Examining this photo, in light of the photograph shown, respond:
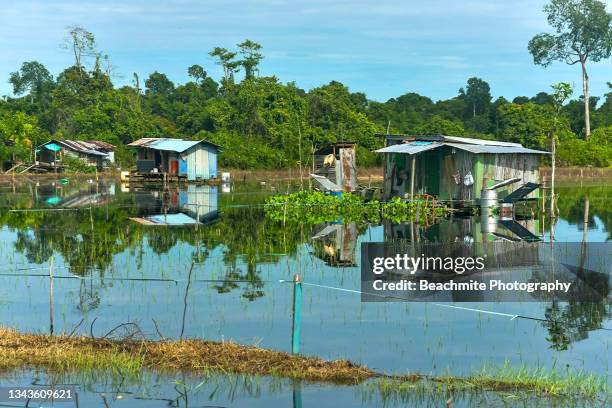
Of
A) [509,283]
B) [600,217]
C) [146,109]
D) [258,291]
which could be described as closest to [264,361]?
[258,291]

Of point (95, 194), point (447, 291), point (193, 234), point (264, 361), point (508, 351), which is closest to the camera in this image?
point (264, 361)

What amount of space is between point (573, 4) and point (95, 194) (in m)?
43.9

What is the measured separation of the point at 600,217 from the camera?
81.8 ft

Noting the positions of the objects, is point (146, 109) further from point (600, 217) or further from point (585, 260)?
point (585, 260)

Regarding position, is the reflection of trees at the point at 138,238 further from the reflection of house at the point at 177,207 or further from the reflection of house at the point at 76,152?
the reflection of house at the point at 76,152

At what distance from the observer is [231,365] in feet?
26.7

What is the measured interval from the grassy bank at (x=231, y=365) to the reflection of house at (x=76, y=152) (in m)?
43.9

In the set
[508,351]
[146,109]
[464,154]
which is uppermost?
[146,109]

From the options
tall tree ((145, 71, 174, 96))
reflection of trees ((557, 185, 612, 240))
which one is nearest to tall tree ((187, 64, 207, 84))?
tall tree ((145, 71, 174, 96))

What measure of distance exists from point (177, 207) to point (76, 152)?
2529 cm

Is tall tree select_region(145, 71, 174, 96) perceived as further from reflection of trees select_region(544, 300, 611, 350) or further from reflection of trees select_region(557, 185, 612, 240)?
reflection of trees select_region(544, 300, 611, 350)

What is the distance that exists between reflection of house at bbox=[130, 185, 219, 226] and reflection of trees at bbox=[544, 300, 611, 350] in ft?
44.2

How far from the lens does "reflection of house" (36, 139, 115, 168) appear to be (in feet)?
167

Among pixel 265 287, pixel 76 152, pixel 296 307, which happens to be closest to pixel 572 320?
pixel 296 307
